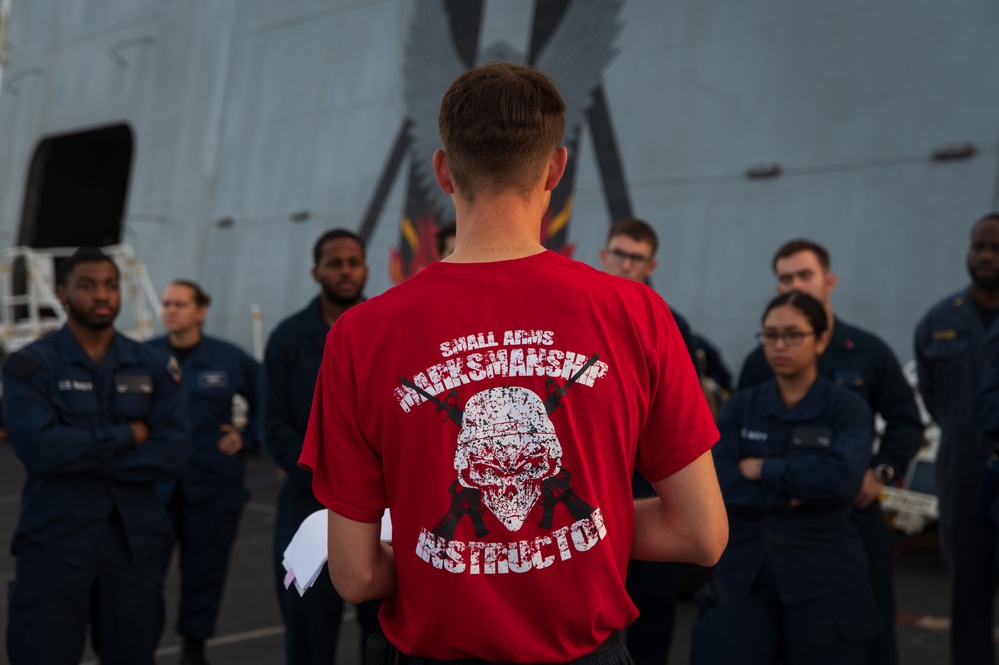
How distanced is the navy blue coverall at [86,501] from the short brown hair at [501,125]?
8.06 ft

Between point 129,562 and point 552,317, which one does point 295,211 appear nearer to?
point 129,562

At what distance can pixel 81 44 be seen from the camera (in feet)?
49.3

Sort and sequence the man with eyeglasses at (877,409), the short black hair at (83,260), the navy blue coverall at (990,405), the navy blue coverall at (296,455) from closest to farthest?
the navy blue coverall at (990,405) < the man with eyeglasses at (877,409) < the short black hair at (83,260) < the navy blue coverall at (296,455)

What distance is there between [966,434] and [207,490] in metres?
3.56

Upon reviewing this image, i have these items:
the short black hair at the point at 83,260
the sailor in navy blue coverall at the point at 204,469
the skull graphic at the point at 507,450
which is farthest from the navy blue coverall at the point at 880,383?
the sailor in navy blue coverall at the point at 204,469

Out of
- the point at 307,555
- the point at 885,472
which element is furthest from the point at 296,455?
the point at 885,472

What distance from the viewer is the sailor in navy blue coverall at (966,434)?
3871mm

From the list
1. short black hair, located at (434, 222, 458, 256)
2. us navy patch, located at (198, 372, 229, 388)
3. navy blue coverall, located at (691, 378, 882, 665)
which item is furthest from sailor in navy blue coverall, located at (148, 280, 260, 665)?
navy blue coverall, located at (691, 378, 882, 665)

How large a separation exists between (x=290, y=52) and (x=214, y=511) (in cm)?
815

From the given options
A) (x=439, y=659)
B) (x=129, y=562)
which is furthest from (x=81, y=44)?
(x=439, y=659)

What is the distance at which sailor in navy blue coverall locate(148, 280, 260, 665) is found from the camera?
189 inches

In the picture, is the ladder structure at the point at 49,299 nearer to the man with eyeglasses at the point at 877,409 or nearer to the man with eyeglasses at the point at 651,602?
the man with eyeglasses at the point at 651,602

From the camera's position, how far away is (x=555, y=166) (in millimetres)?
1523

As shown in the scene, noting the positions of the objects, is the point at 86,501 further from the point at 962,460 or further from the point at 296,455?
the point at 962,460
